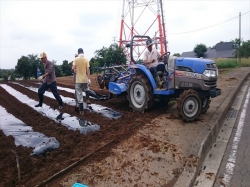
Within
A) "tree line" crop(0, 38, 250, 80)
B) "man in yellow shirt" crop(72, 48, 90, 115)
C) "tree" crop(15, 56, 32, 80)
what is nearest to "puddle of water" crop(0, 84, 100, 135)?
"man in yellow shirt" crop(72, 48, 90, 115)

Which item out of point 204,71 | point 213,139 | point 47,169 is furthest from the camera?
point 204,71

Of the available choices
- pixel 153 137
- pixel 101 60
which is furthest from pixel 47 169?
pixel 101 60

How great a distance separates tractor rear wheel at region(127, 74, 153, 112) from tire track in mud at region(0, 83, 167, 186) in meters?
0.29

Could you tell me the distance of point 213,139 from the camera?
16.7 ft

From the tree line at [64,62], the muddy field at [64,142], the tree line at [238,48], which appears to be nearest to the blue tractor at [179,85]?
the muddy field at [64,142]

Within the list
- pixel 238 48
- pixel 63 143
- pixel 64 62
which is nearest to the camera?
pixel 63 143

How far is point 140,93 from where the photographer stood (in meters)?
6.77

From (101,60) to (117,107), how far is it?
17.1 metres

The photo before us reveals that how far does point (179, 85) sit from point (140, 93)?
1.16 metres

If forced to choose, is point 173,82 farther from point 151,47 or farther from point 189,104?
point 151,47

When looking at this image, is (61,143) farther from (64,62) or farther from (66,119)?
(64,62)

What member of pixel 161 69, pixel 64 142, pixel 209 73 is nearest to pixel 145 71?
pixel 161 69

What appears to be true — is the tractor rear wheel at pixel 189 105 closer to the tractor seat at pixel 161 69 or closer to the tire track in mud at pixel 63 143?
the tire track in mud at pixel 63 143

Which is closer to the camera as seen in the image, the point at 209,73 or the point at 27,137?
the point at 27,137
